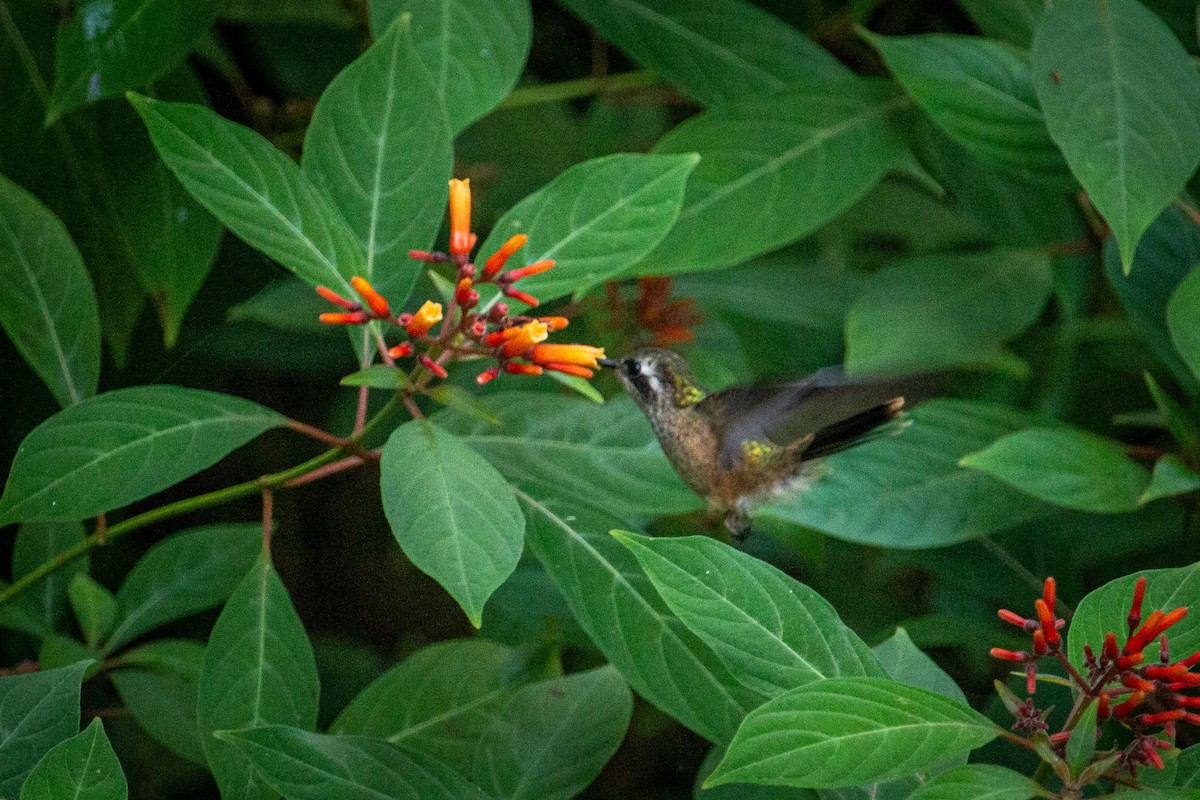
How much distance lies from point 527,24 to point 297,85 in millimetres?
869

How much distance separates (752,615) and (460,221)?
0.41 meters

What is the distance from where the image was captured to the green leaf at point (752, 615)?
0.95 m

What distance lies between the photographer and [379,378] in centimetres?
99

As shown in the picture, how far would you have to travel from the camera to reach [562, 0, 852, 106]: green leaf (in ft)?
5.37

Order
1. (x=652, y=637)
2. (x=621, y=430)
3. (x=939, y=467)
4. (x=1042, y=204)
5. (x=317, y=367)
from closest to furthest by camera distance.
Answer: (x=652, y=637) < (x=621, y=430) < (x=939, y=467) < (x=1042, y=204) < (x=317, y=367)

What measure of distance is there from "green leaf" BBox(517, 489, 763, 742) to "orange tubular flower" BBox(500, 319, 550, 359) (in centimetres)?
29

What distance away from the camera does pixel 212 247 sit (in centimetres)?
139

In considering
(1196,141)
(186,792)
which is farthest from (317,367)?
(1196,141)

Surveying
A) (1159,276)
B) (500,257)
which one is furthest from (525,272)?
(1159,276)

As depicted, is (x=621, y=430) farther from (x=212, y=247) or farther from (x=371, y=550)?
(x=371, y=550)

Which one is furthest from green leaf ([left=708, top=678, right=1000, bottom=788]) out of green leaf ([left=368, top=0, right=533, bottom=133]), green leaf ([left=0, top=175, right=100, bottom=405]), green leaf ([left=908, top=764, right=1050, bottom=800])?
green leaf ([left=0, top=175, right=100, bottom=405])

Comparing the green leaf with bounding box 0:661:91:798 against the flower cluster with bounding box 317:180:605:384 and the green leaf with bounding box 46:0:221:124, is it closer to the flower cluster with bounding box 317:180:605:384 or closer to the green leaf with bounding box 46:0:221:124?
the flower cluster with bounding box 317:180:605:384

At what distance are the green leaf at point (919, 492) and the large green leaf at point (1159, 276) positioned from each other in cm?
20

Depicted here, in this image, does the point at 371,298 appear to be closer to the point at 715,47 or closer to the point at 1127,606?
the point at 1127,606
